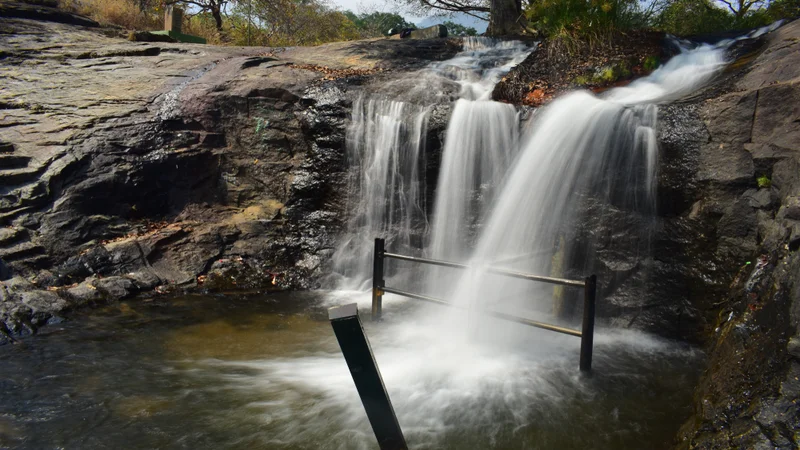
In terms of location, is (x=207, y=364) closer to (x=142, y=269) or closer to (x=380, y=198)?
(x=142, y=269)

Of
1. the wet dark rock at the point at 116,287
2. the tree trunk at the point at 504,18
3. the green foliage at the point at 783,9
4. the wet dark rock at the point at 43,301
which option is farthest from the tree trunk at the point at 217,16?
the green foliage at the point at 783,9

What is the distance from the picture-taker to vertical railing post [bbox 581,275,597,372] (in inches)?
176

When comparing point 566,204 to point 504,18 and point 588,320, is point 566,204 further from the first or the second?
point 504,18

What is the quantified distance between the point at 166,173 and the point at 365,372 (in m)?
7.34

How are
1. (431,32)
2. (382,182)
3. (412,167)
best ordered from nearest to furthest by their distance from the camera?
(412,167)
(382,182)
(431,32)

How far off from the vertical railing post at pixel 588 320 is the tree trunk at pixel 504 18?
479 inches

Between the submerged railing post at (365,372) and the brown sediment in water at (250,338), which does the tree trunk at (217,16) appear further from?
the submerged railing post at (365,372)

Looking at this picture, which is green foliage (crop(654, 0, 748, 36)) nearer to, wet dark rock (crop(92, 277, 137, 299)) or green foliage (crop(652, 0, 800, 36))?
green foliage (crop(652, 0, 800, 36))

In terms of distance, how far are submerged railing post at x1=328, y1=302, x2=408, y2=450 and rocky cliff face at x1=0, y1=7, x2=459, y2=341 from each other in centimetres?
539

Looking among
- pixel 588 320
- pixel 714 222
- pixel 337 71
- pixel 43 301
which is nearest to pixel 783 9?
pixel 714 222

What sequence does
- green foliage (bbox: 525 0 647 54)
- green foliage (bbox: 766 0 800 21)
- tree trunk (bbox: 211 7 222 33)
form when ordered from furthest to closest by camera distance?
tree trunk (bbox: 211 7 222 33) < green foliage (bbox: 766 0 800 21) < green foliage (bbox: 525 0 647 54)

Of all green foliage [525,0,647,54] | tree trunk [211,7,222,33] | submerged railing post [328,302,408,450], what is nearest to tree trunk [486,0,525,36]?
green foliage [525,0,647,54]

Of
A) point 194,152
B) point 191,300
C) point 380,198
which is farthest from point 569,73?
point 191,300

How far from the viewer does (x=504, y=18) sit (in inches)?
586
